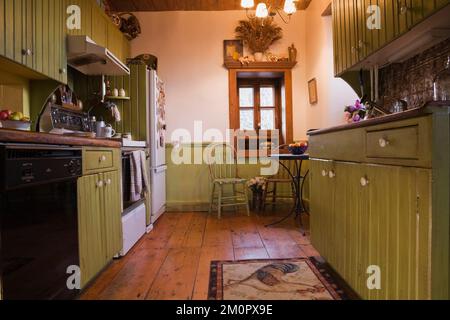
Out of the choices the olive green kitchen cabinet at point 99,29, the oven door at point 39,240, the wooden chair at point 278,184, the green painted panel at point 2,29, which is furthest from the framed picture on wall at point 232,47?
the oven door at point 39,240

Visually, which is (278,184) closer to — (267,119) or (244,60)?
(267,119)

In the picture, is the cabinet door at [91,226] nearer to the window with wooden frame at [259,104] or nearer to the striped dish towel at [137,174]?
the striped dish towel at [137,174]

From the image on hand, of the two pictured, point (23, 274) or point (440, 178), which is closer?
point (440, 178)

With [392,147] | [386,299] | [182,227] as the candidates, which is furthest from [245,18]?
[386,299]

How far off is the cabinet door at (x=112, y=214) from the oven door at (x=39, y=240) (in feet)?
1.31

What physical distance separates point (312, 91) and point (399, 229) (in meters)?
2.97

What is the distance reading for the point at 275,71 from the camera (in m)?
4.04

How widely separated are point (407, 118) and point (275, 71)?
10.5ft

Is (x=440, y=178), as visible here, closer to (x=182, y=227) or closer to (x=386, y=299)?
(x=386, y=299)

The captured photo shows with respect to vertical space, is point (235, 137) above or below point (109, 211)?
above

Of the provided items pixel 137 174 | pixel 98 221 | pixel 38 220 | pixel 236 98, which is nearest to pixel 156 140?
pixel 137 174

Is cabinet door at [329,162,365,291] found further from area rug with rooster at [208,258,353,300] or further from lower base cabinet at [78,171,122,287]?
lower base cabinet at [78,171,122,287]

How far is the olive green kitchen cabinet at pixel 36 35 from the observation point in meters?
1.64

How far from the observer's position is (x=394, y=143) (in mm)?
1080
